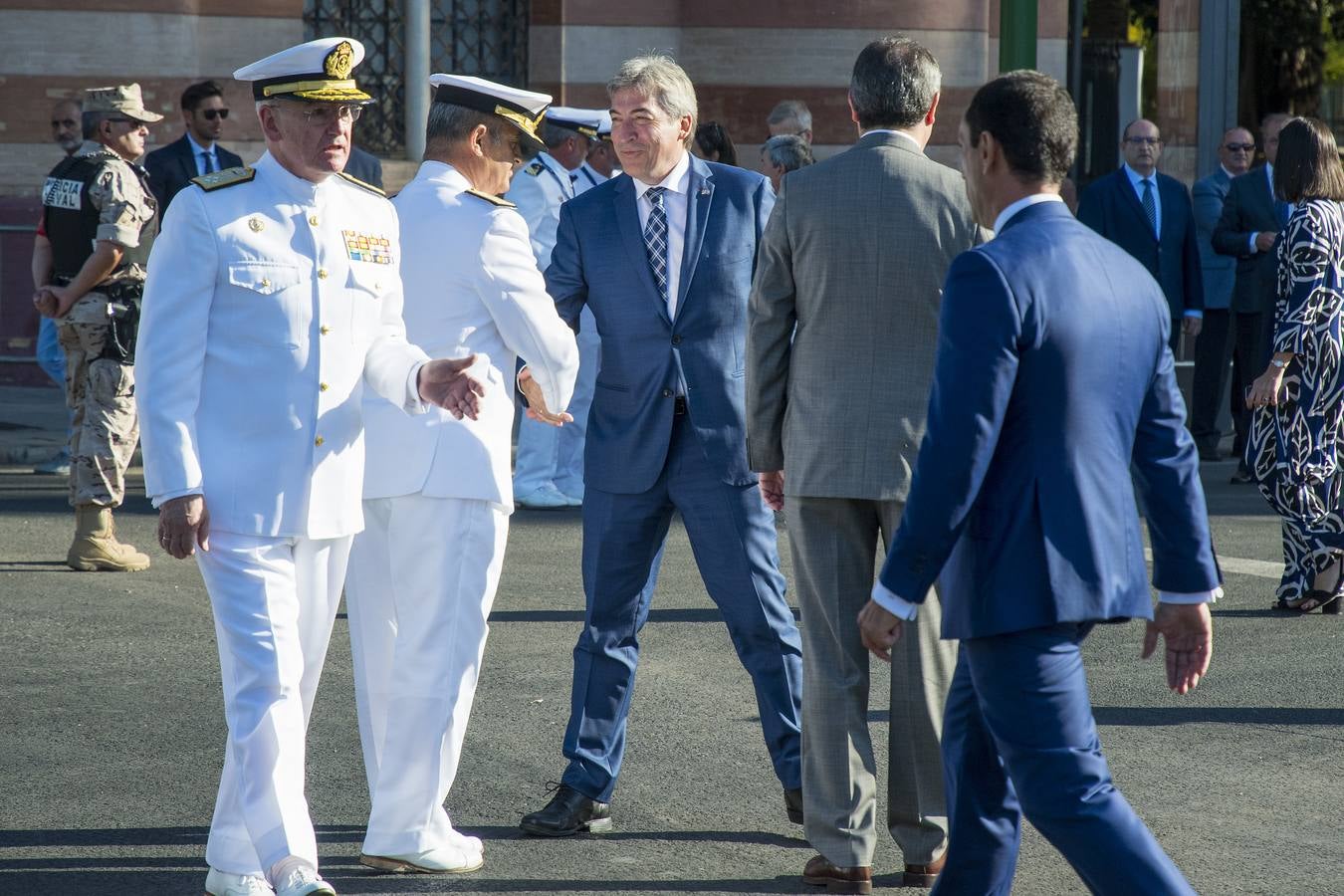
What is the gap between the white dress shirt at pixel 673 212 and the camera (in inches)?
209

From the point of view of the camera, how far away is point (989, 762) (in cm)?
381

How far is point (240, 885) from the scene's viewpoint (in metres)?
4.36

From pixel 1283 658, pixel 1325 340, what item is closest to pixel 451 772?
pixel 1283 658

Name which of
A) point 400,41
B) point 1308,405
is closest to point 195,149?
point 400,41

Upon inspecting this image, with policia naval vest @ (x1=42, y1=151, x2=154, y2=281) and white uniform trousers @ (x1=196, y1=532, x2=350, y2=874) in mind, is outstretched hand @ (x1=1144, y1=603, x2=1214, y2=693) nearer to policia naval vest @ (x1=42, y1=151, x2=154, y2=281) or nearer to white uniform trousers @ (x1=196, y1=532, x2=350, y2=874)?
white uniform trousers @ (x1=196, y1=532, x2=350, y2=874)

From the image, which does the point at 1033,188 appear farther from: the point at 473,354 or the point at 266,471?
the point at 266,471

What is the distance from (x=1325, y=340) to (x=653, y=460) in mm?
4281

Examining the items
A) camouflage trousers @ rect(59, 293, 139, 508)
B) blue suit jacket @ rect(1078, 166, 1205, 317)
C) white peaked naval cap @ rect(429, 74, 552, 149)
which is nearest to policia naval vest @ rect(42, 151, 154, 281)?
camouflage trousers @ rect(59, 293, 139, 508)

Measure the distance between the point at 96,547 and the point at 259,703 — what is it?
4794 millimetres

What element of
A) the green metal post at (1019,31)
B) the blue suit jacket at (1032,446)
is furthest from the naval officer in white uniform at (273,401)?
the green metal post at (1019,31)

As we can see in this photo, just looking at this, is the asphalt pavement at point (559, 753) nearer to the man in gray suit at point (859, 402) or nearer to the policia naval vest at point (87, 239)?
the man in gray suit at point (859, 402)

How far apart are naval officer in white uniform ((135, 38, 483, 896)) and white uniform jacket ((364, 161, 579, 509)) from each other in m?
0.19

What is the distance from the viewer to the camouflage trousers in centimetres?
875

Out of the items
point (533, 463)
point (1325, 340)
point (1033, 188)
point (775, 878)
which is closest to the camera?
point (1033, 188)
